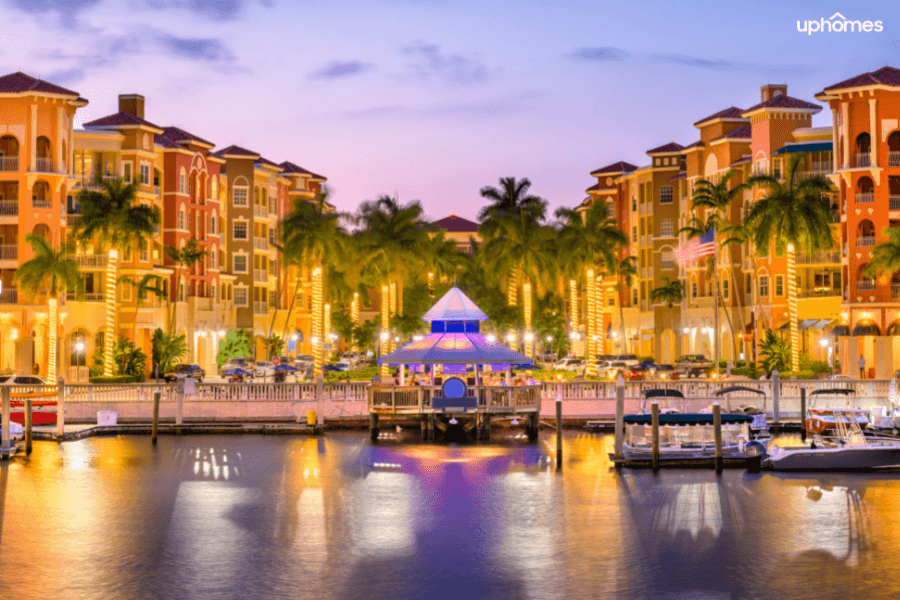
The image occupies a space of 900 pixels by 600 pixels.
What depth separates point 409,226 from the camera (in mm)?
88625

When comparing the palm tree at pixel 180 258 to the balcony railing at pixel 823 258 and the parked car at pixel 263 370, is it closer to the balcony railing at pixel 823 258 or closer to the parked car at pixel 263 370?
the parked car at pixel 263 370

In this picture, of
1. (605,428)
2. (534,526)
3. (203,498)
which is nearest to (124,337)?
(605,428)

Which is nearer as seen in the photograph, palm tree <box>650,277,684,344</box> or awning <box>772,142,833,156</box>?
awning <box>772,142,833,156</box>

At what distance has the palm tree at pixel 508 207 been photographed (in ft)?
297

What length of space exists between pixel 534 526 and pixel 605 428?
2533cm

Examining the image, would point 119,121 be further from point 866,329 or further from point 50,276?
point 866,329

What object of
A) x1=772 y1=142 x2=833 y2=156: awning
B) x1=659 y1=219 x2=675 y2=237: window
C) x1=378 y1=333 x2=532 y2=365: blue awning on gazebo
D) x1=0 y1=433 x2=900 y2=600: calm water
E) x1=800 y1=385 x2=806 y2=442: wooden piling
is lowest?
x1=0 y1=433 x2=900 y2=600: calm water

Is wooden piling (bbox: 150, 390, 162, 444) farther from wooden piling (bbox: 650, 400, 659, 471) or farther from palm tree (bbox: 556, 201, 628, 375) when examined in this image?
palm tree (bbox: 556, 201, 628, 375)

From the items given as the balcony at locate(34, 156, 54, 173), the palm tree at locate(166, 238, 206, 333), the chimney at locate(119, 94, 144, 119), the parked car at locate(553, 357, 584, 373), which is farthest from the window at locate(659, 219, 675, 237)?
the balcony at locate(34, 156, 54, 173)

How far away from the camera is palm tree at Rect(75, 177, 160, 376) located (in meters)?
80.6

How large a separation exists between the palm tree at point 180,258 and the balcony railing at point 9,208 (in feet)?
61.5

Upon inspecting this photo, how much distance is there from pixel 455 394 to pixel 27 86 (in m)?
49.3

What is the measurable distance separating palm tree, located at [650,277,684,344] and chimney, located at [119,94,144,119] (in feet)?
177

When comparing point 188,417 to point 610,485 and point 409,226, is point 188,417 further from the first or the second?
point 409,226
